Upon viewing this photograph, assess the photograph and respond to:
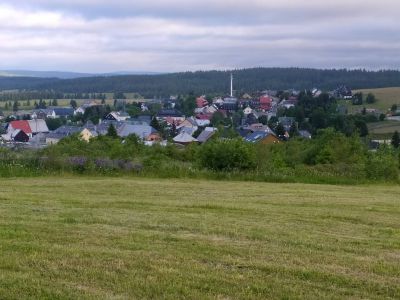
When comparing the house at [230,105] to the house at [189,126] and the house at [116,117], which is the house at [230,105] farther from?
the house at [116,117]

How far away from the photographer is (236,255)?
25.6 feet

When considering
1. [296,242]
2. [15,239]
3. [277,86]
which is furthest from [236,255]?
[277,86]

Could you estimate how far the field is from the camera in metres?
6.33

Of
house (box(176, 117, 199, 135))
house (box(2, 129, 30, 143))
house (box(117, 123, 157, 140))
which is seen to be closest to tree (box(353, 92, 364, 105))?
house (box(176, 117, 199, 135))

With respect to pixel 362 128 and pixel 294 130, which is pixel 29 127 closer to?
pixel 294 130

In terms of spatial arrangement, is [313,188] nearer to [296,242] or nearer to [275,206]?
[275,206]

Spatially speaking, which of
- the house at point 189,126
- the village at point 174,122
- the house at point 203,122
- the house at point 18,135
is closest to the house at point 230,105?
the village at point 174,122

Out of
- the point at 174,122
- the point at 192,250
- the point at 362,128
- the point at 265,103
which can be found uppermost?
the point at 192,250

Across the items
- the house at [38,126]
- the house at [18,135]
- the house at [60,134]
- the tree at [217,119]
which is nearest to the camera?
the house at [60,134]

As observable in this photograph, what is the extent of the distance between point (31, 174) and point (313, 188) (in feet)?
32.8

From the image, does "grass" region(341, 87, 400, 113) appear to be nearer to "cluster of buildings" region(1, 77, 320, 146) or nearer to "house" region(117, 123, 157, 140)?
"cluster of buildings" region(1, 77, 320, 146)

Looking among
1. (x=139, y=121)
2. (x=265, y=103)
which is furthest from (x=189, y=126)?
(x=265, y=103)

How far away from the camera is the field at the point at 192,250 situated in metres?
6.33

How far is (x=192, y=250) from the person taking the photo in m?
8.02
